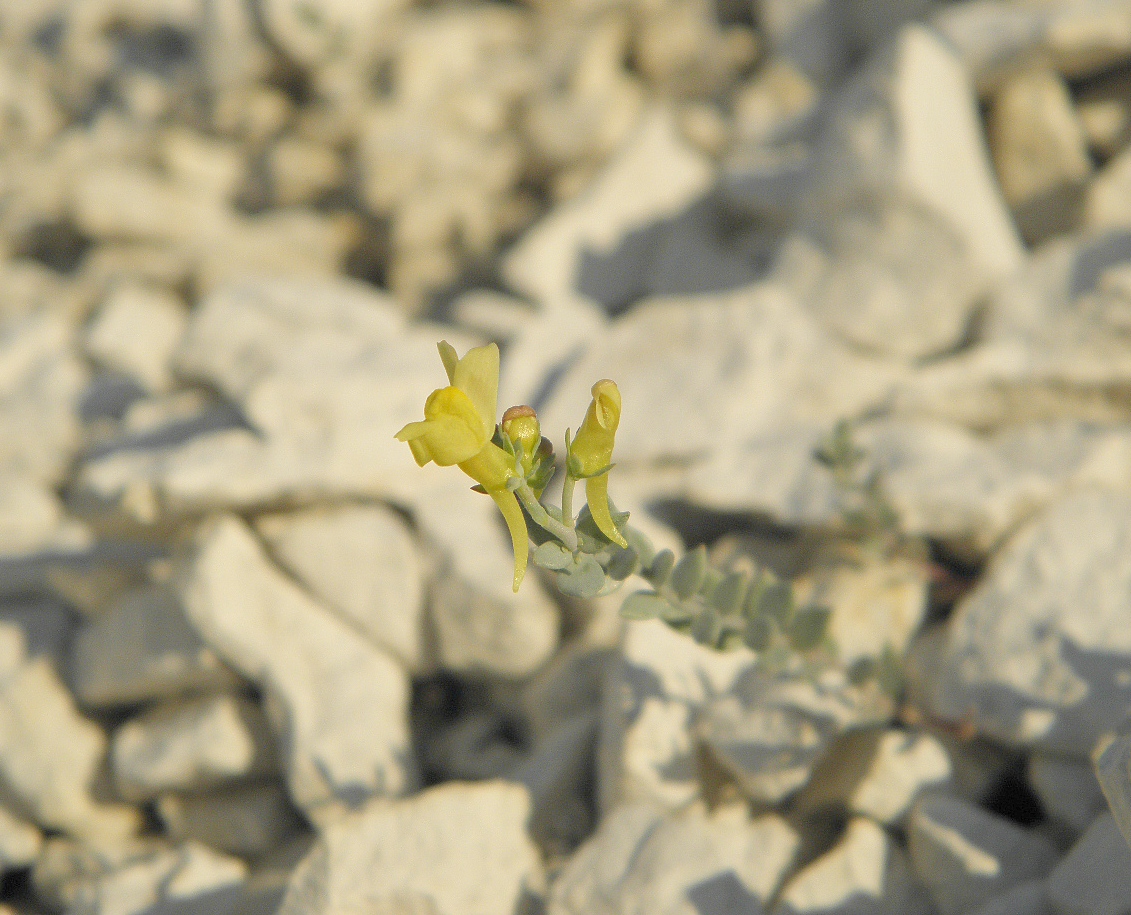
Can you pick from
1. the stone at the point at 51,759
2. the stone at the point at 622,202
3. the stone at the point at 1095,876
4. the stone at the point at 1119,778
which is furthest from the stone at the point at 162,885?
the stone at the point at 622,202

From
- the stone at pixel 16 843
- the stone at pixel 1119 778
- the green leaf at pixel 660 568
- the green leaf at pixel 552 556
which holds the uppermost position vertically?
the green leaf at pixel 552 556

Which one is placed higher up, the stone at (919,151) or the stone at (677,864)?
the stone at (919,151)

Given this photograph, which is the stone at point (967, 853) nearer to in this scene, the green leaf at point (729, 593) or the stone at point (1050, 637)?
the stone at point (1050, 637)

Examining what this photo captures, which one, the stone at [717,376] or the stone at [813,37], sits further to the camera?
the stone at [813,37]

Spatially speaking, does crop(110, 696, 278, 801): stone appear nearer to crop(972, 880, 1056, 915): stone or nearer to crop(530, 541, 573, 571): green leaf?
crop(530, 541, 573, 571): green leaf

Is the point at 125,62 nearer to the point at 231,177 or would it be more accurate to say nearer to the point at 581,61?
the point at 231,177

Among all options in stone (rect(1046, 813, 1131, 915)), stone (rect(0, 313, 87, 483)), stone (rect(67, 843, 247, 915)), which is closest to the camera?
stone (rect(1046, 813, 1131, 915))

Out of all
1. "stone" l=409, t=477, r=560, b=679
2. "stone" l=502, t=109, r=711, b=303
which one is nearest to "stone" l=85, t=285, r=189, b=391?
"stone" l=502, t=109, r=711, b=303

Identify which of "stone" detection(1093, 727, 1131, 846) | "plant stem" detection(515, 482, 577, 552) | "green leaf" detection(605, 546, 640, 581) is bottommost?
"stone" detection(1093, 727, 1131, 846)
